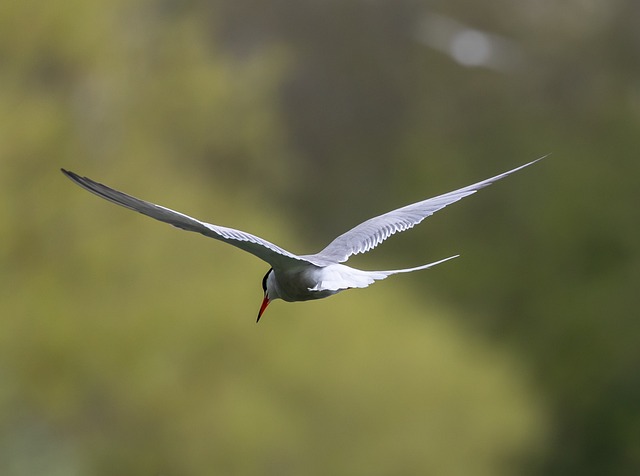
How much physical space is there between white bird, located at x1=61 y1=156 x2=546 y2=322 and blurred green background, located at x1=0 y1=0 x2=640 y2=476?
6787 mm

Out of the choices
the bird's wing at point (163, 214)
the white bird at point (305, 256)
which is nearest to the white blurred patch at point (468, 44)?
the white bird at point (305, 256)

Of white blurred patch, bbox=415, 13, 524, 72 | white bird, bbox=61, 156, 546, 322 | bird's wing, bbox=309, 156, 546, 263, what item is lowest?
white bird, bbox=61, 156, 546, 322

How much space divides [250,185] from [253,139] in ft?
1.89

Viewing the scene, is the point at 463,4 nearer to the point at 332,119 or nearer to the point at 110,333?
the point at 332,119

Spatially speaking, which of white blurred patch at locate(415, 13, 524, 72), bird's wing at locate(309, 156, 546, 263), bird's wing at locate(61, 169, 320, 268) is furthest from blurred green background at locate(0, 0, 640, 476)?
bird's wing at locate(61, 169, 320, 268)

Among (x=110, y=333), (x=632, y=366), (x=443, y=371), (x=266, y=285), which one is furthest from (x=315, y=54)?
(x=266, y=285)

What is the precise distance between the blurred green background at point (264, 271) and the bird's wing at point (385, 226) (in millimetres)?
6703

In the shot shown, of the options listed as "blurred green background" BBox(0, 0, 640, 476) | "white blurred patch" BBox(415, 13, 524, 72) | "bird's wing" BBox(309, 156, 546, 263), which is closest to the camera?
"bird's wing" BBox(309, 156, 546, 263)

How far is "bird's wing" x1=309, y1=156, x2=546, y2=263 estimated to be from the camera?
7676 mm

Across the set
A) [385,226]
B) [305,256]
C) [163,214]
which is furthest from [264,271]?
[163,214]

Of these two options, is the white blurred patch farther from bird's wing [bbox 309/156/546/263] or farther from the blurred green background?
bird's wing [bbox 309/156/546/263]

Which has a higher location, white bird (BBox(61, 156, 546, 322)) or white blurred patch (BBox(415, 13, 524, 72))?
white blurred patch (BBox(415, 13, 524, 72))

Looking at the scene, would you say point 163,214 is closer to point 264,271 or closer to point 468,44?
point 264,271

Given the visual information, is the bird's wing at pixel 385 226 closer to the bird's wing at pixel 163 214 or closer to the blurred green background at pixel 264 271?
the bird's wing at pixel 163 214
